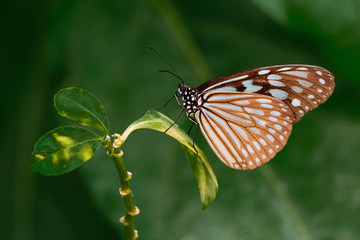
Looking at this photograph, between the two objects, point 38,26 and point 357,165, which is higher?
point 38,26

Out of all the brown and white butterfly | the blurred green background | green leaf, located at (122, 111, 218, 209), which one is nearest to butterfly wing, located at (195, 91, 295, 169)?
the brown and white butterfly

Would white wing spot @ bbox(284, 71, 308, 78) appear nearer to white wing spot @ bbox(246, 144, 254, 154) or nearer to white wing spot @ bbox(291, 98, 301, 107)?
white wing spot @ bbox(291, 98, 301, 107)

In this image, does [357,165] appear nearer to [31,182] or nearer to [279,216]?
[279,216]

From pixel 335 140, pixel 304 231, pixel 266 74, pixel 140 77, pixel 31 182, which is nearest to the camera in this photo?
pixel 266 74

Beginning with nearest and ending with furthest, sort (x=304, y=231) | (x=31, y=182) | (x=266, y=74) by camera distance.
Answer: (x=266, y=74), (x=304, y=231), (x=31, y=182)

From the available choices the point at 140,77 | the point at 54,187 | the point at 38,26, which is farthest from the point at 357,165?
the point at 38,26

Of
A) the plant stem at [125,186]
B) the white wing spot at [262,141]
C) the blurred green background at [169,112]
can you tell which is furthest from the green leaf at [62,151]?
the blurred green background at [169,112]

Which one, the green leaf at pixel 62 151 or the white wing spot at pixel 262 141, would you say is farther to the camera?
the white wing spot at pixel 262 141

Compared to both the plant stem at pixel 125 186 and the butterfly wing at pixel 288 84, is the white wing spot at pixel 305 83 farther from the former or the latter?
the plant stem at pixel 125 186

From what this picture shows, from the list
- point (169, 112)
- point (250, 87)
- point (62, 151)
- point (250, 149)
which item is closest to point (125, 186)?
point (62, 151)
